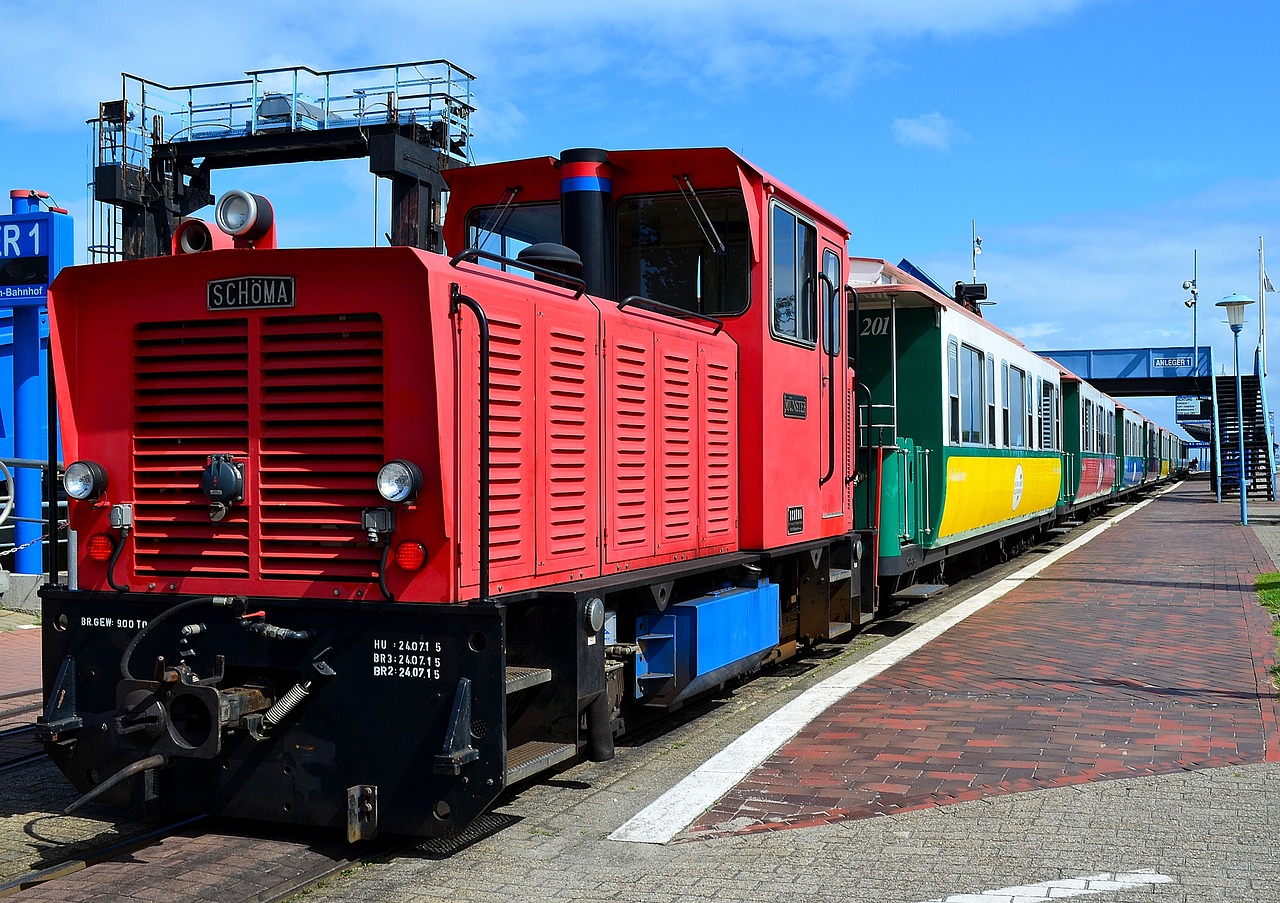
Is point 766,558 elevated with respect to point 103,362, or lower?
lower

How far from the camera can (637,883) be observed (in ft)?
15.3

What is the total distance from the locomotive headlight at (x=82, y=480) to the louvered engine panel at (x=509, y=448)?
67.0 inches

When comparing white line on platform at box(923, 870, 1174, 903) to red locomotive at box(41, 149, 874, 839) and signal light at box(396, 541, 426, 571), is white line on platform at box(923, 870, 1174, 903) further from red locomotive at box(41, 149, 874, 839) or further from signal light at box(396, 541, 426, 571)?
signal light at box(396, 541, 426, 571)

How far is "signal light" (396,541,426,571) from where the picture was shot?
16.2 feet

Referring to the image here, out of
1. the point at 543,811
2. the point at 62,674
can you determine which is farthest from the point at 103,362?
the point at 543,811

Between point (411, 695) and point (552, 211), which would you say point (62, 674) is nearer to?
point (411, 695)

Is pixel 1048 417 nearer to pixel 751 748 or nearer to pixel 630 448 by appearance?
pixel 751 748

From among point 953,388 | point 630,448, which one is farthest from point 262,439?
point 953,388

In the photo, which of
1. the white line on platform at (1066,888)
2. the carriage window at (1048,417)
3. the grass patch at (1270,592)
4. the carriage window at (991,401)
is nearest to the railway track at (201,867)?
the white line on platform at (1066,888)

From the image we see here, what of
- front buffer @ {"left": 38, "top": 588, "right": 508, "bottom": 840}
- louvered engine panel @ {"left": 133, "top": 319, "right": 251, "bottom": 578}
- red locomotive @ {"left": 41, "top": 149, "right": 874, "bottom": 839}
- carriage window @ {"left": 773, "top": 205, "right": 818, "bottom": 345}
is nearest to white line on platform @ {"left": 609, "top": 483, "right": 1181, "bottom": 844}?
red locomotive @ {"left": 41, "top": 149, "right": 874, "bottom": 839}

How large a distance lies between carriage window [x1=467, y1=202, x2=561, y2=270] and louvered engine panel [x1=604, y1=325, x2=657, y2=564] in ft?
4.14

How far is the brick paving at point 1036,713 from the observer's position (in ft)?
19.4

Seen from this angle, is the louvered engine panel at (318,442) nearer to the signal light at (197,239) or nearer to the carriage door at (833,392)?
the signal light at (197,239)

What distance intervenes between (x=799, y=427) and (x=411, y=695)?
13.1 feet
